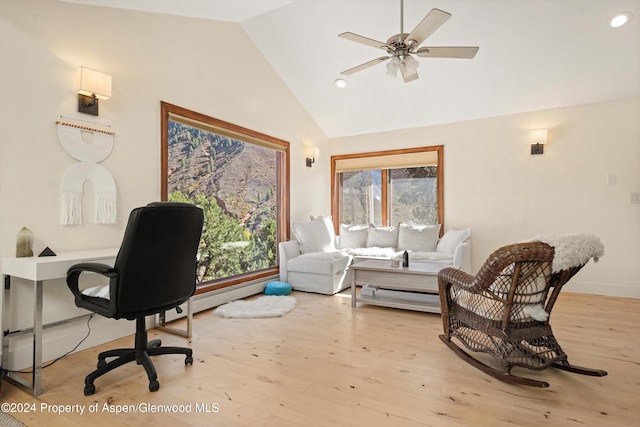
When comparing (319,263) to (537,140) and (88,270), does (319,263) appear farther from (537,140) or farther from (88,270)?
(537,140)

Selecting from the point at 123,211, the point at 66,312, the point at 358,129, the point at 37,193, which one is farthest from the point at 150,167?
the point at 358,129

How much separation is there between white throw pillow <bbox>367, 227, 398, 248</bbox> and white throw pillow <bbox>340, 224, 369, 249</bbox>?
102 mm

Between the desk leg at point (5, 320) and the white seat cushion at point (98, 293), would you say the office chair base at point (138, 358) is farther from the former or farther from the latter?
the desk leg at point (5, 320)

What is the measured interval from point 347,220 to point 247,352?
12.9ft

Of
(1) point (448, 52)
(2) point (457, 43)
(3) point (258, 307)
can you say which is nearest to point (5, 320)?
(3) point (258, 307)

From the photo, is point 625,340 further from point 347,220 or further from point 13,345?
point 13,345

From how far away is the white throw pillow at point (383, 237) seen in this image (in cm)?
527

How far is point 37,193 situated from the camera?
2375 millimetres

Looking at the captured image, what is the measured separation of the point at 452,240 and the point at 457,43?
2.48m

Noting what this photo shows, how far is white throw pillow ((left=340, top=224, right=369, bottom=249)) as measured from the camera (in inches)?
216

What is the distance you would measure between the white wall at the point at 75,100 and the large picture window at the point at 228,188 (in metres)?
0.22

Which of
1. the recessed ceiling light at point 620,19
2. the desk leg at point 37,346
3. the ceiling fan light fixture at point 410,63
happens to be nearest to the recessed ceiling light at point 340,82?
the ceiling fan light fixture at point 410,63

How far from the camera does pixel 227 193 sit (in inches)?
164

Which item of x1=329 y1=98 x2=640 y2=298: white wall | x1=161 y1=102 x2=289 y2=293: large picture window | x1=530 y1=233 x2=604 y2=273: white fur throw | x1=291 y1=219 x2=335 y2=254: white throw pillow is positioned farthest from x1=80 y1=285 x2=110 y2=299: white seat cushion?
x1=329 y1=98 x2=640 y2=298: white wall
